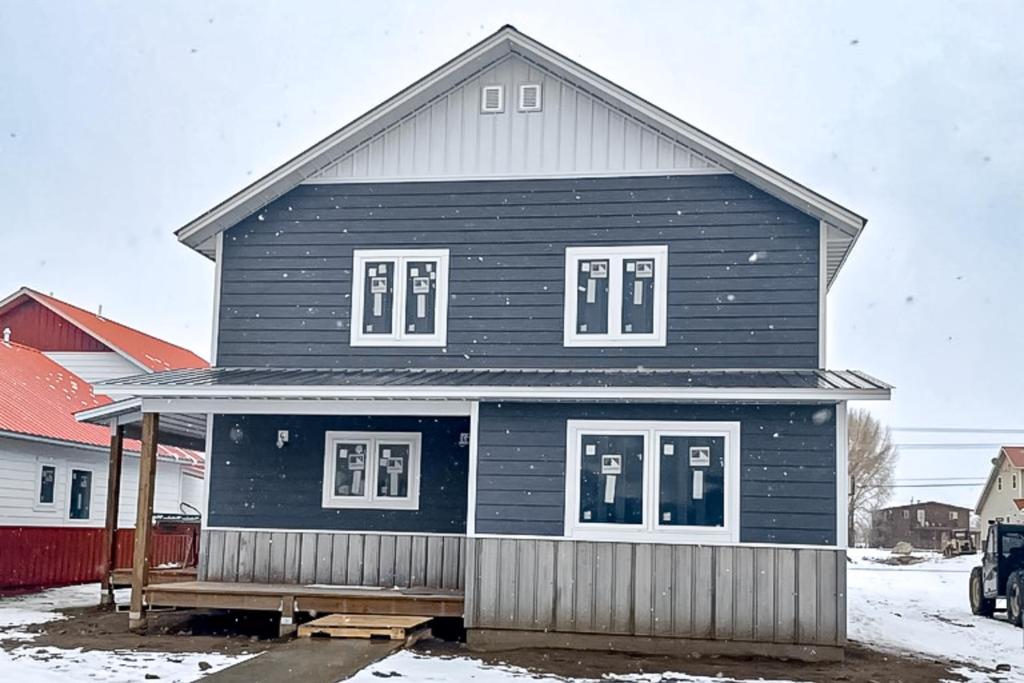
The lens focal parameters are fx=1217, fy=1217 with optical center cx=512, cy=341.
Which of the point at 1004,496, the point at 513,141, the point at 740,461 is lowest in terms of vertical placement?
the point at 740,461

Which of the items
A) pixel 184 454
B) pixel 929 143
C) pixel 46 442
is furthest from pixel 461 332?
pixel 929 143

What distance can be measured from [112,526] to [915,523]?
63.5m

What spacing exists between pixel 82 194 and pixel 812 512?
52.9 meters

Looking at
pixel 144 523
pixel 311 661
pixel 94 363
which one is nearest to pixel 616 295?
pixel 311 661

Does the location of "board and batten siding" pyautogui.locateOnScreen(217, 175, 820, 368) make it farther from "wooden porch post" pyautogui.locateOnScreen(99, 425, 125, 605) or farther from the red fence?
the red fence

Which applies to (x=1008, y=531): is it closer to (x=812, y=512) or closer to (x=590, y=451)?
(x=812, y=512)

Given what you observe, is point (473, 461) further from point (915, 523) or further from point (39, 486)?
point (915, 523)

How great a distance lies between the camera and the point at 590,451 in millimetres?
13367

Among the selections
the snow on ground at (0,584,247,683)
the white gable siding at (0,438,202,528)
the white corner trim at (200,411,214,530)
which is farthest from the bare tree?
the snow on ground at (0,584,247,683)

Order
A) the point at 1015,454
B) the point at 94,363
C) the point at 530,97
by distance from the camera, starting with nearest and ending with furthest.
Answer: the point at 530,97
the point at 94,363
the point at 1015,454

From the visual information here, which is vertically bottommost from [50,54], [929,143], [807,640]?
[807,640]

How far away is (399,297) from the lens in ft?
49.6

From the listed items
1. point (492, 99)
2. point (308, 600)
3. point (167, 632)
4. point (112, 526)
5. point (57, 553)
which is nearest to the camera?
point (308, 600)

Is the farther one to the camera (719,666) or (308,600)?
(308,600)
